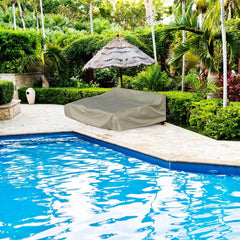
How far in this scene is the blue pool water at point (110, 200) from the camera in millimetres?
4934

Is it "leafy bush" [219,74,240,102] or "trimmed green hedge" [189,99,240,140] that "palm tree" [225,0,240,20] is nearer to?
"leafy bush" [219,74,240,102]

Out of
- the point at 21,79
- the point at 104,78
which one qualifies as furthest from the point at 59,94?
the point at 21,79

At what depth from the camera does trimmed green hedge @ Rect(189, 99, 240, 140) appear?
8996 mm

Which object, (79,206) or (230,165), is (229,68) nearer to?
(230,165)

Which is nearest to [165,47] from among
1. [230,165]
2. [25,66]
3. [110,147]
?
[25,66]

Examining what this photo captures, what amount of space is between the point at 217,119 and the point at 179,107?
2307 mm

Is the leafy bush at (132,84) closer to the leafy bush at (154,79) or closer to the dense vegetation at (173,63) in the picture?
the dense vegetation at (173,63)

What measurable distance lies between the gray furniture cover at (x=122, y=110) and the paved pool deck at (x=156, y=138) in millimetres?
202

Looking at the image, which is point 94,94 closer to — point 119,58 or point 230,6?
point 119,58

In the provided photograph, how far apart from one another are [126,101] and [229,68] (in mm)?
4131

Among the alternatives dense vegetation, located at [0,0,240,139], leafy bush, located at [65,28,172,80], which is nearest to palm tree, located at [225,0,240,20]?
dense vegetation, located at [0,0,240,139]

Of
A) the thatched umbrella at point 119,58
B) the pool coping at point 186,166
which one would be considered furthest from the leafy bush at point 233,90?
the pool coping at point 186,166

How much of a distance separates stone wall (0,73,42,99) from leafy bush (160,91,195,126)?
1097 centimetres

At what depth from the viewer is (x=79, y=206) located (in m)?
5.84
